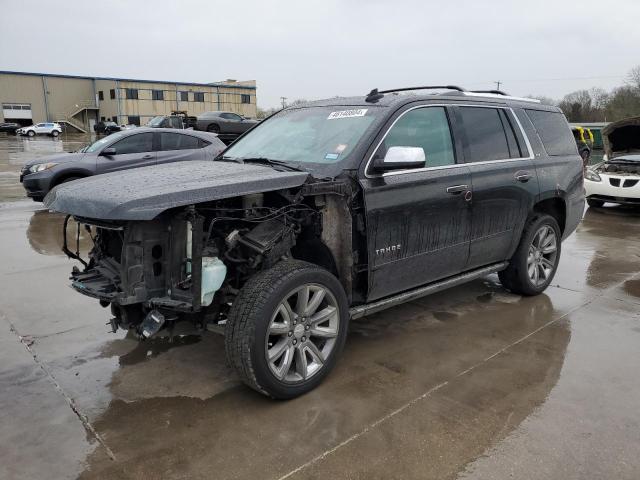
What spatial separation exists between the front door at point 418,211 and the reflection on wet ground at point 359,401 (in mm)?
638

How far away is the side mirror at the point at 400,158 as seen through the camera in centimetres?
351

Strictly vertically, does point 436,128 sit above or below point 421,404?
above

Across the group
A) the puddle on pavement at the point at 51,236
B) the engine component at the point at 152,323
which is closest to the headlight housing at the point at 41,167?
the puddle on pavement at the point at 51,236

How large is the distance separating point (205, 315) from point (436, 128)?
2.30 m

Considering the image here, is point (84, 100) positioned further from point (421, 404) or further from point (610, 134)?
point (421, 404)

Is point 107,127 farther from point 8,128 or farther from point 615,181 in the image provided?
point 615,181

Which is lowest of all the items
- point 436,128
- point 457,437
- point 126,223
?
point 457,437

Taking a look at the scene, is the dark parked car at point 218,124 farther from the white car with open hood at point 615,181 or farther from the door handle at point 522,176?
the door handle at point 522,176

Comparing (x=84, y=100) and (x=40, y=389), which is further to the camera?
(x=84, y=100)

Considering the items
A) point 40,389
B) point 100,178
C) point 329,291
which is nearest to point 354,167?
point 329,291

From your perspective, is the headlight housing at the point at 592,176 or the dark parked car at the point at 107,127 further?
the dark parked car at the point at 107,127

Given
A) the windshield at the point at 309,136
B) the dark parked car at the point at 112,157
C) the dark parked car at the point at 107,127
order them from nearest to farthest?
the windshield at the point at 309,136, the dark parked car at the point at 112,157, the dark parked car at the point at 107,127

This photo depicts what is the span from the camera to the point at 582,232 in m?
8.91

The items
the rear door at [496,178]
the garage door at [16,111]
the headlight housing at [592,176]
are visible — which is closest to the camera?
the rear door at [496,178]
